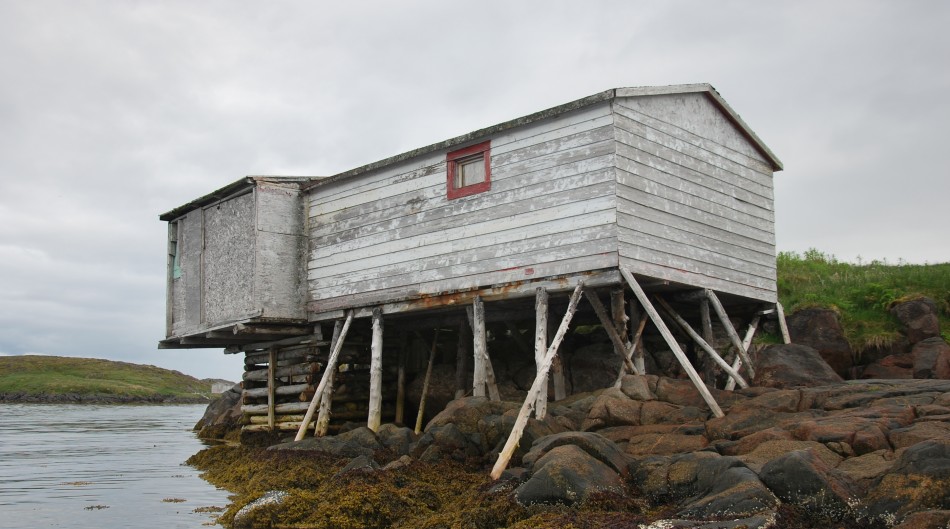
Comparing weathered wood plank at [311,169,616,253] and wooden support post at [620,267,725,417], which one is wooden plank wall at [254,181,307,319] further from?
wooden support post at [620,267,725,417]

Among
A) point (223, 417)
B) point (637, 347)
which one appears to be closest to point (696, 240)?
point (637, 347)

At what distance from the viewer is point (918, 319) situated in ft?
58.6

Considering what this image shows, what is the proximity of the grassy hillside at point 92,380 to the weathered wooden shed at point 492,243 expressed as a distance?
44.3 metres

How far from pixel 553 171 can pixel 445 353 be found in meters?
8.23

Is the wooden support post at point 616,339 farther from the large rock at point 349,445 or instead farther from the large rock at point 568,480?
the large rock at point 568,480

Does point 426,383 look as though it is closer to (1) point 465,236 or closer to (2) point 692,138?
(1) point 465,236

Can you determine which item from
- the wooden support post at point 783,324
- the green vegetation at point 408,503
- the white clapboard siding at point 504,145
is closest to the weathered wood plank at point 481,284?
the white clapboard siding at point 504,145

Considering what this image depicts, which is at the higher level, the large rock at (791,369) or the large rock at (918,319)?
the large rock at (918,319)

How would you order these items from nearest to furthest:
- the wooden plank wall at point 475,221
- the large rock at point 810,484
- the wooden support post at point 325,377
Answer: the large rock at point 810,484, the wooden plank wall at point 475,221, the wooden support post at point 325,377

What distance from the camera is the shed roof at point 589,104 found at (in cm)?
1529

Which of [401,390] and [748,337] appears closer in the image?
[748,337]

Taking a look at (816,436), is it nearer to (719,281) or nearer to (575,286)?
(575,286)

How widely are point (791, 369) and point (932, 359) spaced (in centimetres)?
321

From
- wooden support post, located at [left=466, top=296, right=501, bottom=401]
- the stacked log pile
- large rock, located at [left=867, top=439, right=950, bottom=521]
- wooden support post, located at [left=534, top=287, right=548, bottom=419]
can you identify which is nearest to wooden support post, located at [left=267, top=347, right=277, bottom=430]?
the stacked log pile
